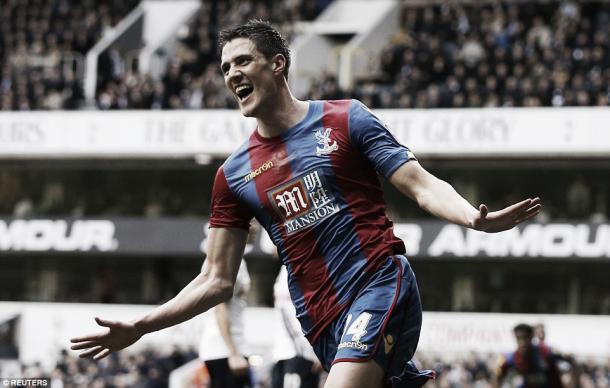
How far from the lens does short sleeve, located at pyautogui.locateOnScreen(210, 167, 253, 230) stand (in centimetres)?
617

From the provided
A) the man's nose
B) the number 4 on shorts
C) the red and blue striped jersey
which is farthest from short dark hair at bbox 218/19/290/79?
the number 4 on shorts

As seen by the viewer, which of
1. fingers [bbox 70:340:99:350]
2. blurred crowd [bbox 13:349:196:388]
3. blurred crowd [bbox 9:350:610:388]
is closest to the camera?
fingers [bbox 70:340:99:350]

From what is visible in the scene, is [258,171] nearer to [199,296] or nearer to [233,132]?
[199,296]

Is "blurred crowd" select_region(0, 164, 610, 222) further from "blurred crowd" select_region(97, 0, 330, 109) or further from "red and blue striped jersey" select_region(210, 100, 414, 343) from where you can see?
"red and blue striped jersey" select_region(210, 100, 414, 343)

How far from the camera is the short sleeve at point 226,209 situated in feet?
20.2

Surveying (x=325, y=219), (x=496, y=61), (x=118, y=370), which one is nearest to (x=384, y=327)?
(x=325, y=219)

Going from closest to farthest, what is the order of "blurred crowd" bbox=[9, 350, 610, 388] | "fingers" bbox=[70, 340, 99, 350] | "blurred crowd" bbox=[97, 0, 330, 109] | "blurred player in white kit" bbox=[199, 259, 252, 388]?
"fingers" bbox=[70, 340, 99, 350] < "blurred player in white kit" bbox=[199, 259, 252, 388] < "blurred crowd" bbox=[9, 350, 610, 388] < "blurred crowd" bbox=[97, 0, 330, 109]

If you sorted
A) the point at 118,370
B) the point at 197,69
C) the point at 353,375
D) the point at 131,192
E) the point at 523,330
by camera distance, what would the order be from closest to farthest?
the point at 353,375
the point at 523,330
the point at 118,370
the point at 197,69
the point at 131,192

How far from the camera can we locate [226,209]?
20.3 ft

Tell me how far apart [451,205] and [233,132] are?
22.2 m

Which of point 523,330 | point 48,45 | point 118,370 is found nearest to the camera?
point 523,330

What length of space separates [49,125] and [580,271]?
1151 cm

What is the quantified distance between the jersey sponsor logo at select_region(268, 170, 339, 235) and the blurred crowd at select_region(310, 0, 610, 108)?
770 inches

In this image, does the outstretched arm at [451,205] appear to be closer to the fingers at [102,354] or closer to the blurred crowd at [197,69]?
the fingers at [102,354]
